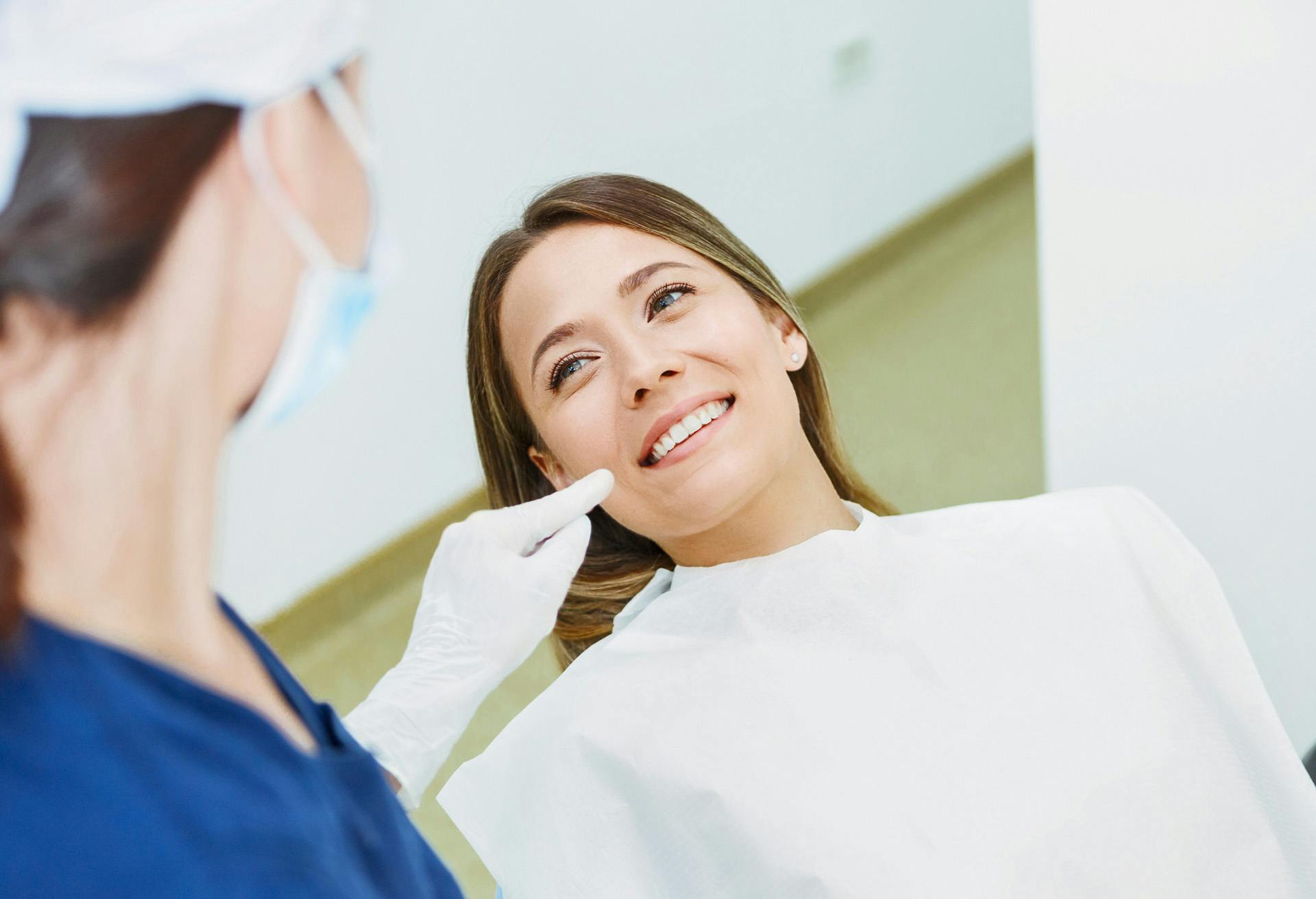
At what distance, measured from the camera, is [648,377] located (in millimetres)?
1231

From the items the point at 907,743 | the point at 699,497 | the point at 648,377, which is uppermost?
the point at 648,377

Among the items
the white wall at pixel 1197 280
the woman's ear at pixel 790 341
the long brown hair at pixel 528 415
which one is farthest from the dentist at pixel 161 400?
the white wall at pixel 1197 280

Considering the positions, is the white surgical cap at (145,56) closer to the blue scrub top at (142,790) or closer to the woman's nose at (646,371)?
the blue scrub top at (142,790)

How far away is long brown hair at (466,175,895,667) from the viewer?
135 cm

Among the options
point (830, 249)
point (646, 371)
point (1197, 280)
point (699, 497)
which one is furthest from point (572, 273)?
point (830, 249)

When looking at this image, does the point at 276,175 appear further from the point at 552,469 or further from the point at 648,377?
the point at 552,469

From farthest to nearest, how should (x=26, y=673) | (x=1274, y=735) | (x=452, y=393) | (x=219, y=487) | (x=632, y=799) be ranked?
(x=452, y=393)
(x=1274, y=735)
(x=632, y=799)
(x=219, y=487)
(x=26, y=673)

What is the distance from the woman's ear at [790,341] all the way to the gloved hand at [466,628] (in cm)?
41

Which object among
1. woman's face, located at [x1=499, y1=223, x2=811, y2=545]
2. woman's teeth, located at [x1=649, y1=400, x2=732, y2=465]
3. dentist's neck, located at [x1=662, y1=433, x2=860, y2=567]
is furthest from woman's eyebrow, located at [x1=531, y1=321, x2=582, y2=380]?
dentist's neck, located at [x1=662, y1=433, x2=860, y2=567]

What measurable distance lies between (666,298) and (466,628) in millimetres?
439

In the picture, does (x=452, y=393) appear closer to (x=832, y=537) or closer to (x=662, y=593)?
(x=662, y=593)

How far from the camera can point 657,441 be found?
1.26 m

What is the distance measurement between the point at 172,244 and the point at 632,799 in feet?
2.52

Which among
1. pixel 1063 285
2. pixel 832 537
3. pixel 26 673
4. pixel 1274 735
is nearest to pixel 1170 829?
pixel 1274 735
